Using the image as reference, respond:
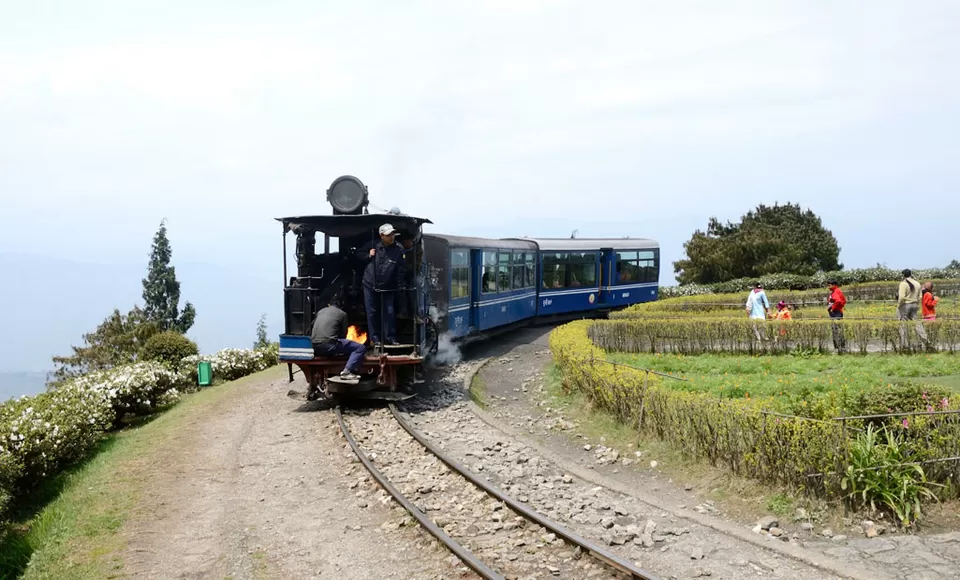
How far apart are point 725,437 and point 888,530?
1.96 meters

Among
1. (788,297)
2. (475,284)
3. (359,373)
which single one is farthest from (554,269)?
(359,373)

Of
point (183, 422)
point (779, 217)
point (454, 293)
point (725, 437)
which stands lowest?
point (183, 422)

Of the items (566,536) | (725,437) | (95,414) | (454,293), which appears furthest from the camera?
(454,293)

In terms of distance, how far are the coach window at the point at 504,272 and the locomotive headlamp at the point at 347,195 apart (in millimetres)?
8218

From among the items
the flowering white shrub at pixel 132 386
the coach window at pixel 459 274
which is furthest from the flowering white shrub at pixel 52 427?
the coach window at pixel 459 274

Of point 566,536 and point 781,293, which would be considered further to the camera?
point 781,293

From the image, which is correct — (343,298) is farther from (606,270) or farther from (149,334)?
(149,334)

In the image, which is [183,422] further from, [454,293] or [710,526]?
[710,526]

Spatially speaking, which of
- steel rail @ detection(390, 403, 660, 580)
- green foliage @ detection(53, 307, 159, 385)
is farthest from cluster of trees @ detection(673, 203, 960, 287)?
steel rail @ detection(390, 403, 660, 580)

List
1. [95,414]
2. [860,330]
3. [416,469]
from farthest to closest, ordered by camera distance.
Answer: [860,330]
[95,414]
[416,469]

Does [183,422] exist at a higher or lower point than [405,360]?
lower

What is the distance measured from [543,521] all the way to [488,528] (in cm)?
57

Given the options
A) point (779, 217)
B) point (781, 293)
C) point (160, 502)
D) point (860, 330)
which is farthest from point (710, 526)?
point (779, 217)

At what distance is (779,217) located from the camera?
53500 mm
